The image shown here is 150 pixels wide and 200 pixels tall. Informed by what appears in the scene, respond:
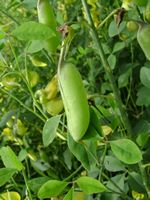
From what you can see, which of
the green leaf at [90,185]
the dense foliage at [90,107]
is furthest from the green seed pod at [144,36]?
the green leaf at [90,185]

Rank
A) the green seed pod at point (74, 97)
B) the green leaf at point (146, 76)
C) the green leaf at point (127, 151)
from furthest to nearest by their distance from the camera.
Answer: the green leaf at point (146, 76) < the green leaf at point (127, 151) < the green seed pod at point (74, 97)

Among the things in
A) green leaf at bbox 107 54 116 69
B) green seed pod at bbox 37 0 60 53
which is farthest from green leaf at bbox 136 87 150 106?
green seed pod at bbox 37 0 60 53

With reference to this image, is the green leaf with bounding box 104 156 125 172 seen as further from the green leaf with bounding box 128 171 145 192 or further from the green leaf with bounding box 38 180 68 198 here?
the green leaf with bounding box 38 180 68 198

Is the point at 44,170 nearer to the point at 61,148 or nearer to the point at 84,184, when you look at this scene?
the point at 61,148

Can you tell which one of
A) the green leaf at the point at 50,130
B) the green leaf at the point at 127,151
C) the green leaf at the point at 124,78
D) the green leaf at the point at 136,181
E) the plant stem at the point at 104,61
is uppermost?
the plant stem at the point at 104,61

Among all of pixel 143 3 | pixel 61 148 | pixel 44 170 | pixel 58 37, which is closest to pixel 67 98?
pixel 58 37

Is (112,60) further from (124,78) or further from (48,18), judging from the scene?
(48,18)

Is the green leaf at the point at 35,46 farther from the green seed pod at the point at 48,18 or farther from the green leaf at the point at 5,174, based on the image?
the green leaf at the point at 5,174
